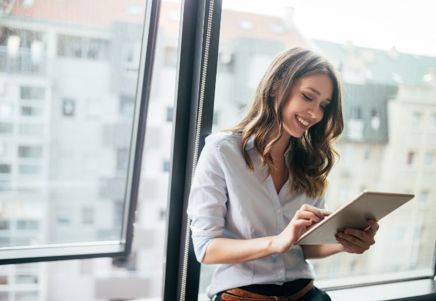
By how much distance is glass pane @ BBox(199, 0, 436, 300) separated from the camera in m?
1.57

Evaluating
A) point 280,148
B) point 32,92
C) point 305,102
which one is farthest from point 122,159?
point 305,102

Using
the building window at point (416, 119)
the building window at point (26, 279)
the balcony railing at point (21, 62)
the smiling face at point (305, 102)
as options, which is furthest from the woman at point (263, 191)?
the building window at point (416, 119)

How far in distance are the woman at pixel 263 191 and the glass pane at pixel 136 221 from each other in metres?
0.34

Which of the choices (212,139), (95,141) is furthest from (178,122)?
(95,141)

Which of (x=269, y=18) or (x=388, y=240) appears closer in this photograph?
(x=269, y=18)

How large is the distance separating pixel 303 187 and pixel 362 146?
0.74 m

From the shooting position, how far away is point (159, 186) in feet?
5.32

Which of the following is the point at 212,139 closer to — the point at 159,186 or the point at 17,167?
the point at 159,186

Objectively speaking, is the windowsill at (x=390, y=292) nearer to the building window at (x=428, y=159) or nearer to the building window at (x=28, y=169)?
the building window at (x=428, y=159)

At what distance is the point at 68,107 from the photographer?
1.46 meters

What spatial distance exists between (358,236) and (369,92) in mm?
958

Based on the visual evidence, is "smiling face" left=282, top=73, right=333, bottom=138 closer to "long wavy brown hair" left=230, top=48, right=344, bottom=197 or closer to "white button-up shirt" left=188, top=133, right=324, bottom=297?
"long wavy brown hair" left=230, top=48, right=344, bottom=197

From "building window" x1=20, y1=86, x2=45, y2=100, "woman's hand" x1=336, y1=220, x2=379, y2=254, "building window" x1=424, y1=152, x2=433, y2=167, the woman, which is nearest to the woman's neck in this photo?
the woman

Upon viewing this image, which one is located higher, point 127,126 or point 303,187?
point 127,126
